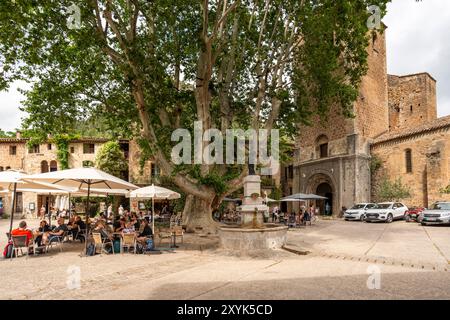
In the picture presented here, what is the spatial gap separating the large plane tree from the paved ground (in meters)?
4.71

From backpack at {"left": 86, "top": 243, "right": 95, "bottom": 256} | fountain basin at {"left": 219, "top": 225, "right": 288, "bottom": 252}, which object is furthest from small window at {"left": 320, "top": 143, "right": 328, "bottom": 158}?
backpack at {"left": 86, "top": 243, "right": 95, "bottom": 256}

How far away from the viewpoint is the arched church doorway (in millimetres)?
31953

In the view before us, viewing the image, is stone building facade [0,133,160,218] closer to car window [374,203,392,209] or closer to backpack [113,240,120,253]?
car window [374,203,392,209]

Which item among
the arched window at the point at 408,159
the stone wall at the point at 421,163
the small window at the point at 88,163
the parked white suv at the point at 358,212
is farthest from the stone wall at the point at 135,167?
the arched window at the point at 408,159

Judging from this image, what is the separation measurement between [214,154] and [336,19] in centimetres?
755

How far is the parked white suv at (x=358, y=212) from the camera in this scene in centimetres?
2477

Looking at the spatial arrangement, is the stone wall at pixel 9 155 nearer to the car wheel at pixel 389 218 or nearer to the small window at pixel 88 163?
the small window at pixel 88 163

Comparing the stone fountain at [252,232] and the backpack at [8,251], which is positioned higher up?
the stone fountain at [252,232]

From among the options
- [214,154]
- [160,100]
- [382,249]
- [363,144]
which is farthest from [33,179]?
[363,144]

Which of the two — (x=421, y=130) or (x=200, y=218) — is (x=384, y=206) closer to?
(x=421, y=130)

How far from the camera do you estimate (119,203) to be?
31.7 m

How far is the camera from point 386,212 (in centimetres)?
2327

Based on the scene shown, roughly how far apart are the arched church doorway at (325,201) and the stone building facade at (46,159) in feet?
52.8

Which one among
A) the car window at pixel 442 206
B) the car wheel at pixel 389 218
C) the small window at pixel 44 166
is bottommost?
the car wheel at pixel 389 218
